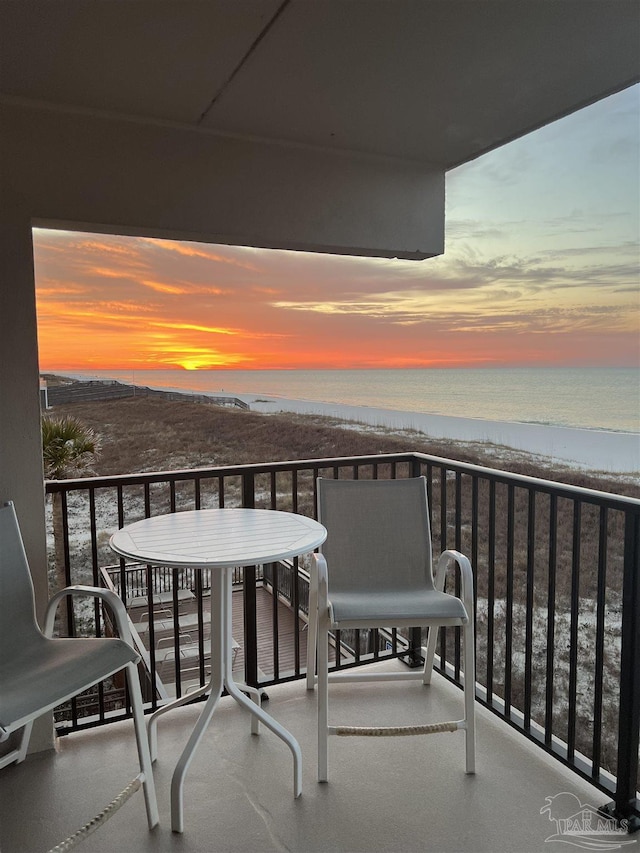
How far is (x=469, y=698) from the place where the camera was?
7.31ft

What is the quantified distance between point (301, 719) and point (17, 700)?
1386 millimetres

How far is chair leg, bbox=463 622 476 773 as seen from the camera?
7.23 ft

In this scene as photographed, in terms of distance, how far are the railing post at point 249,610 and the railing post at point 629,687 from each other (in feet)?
5.41

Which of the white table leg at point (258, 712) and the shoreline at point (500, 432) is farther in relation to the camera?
the shoreline at point (500, 432)

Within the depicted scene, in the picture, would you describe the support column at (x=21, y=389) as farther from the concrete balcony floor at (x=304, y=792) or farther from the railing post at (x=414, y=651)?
the railing post at (x=414, y=651)

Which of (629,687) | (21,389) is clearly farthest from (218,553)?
(629,687)

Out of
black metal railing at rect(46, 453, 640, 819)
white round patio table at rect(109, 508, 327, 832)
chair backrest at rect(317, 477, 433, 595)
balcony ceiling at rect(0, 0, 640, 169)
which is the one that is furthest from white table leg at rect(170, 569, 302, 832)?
balcony ceiling at rect(0, 0, 640, 169)

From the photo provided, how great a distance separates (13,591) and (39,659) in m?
0.29

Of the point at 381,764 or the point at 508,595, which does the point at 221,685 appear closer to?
the point at 381,764

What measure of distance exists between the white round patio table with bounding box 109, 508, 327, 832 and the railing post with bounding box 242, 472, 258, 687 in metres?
0.30
